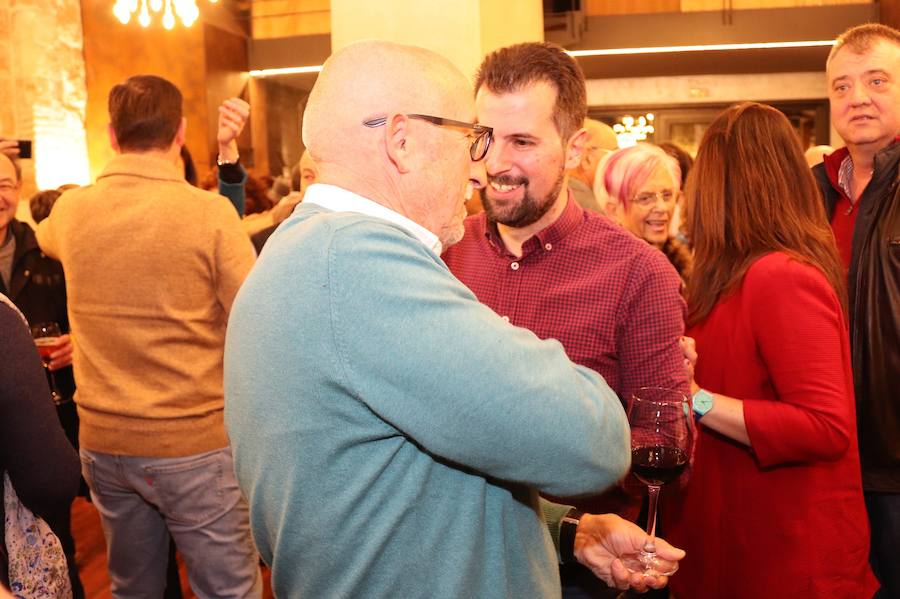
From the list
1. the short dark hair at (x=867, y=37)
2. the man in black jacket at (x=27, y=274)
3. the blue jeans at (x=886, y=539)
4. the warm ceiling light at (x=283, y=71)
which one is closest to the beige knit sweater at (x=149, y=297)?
the man in black jacket at (x=27, y=274)

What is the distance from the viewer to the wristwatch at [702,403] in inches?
70.2

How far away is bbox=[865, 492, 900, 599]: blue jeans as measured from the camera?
85.7 inches

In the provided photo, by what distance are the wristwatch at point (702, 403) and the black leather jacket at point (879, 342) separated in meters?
0.71

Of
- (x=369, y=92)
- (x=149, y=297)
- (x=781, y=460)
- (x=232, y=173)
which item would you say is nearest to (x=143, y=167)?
(x=149, y=297)

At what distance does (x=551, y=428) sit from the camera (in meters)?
0.96

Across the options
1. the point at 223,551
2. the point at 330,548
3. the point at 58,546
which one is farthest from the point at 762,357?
the point at 223,551

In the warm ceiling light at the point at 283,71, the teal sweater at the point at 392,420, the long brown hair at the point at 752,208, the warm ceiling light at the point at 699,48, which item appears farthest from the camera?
the warm ceiling light at the point at 283,71

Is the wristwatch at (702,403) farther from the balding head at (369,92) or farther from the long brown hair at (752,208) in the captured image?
the balding head at (369,92)

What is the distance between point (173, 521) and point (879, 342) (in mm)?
2218

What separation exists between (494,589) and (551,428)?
300mm

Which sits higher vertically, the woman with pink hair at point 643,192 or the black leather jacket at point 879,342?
the woman with pink hair at point 643,192

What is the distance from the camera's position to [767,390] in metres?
1.86

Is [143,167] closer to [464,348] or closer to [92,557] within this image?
[464,348]

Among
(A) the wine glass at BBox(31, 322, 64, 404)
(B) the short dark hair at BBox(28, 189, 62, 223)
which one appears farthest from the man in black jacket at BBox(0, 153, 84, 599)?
(B) the short dark hair at BBox(28, 189, 62, 223)
